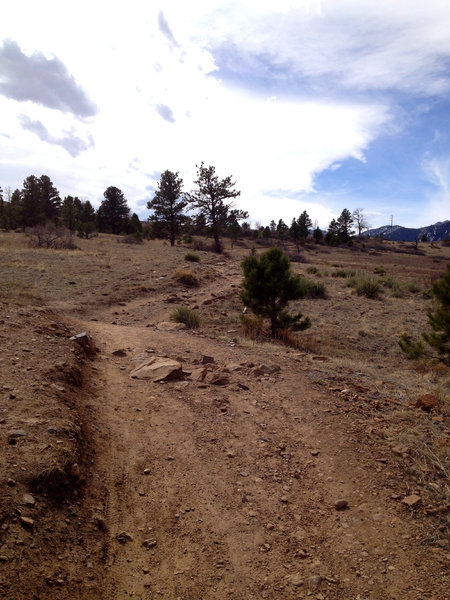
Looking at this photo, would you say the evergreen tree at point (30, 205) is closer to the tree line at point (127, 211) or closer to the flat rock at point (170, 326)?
the tree line at point (127, 211)

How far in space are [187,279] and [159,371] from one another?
12.3 meters

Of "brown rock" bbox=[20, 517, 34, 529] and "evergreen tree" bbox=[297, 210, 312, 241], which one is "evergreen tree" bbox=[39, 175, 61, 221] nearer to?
"evergreen tree" bbox=[297, 210, 312, 241]

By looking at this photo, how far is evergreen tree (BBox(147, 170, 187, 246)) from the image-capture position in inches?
1388

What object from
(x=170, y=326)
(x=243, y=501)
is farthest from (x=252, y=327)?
(x=243, y=501)

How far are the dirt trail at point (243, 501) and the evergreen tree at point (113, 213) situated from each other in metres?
49.9

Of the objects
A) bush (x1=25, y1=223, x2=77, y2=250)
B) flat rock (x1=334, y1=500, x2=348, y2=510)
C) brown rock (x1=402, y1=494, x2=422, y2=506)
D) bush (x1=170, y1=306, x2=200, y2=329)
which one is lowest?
flat rock (x1=334, y1=500, x2=348, y2=510)

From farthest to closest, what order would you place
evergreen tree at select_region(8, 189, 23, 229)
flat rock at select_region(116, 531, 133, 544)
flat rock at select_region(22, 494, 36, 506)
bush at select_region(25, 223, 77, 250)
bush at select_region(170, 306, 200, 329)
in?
evergreen tree at select_region(8, 189, 23, 229)
bush at select_region(25, 223, 77, 250)
bush at select_region(170, 306, 200, 329)
flat rock at select_region(116, 531, 133, 544)
flat rock at select_region(22, 494, 36, 506)

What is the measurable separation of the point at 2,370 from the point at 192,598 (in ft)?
12.1

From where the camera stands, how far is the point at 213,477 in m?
3.87

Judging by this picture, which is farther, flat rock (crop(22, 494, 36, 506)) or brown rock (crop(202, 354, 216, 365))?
brown rock (crop(202, 354, 216, 365))

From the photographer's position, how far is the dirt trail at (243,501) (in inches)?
108

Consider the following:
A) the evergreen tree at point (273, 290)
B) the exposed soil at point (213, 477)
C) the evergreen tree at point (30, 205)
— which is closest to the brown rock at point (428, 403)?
the exposed soil at point (213, 477)

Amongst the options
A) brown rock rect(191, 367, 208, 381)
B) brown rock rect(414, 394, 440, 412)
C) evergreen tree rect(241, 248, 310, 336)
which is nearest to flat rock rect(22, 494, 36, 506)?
brown rock rect(191, 367, 208, 381)

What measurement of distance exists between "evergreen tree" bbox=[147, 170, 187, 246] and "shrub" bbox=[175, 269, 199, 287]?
17774mm
